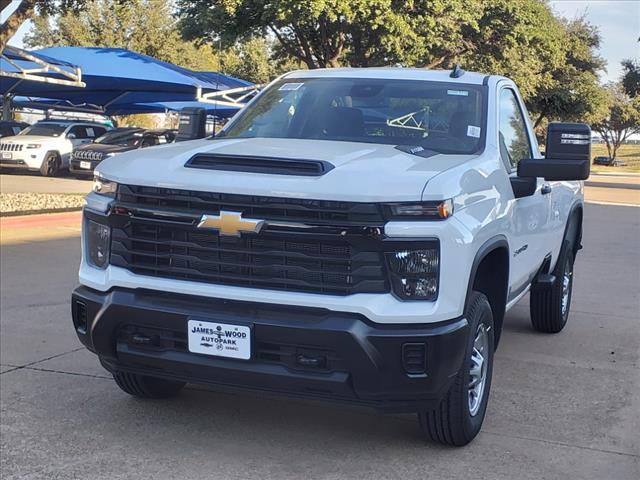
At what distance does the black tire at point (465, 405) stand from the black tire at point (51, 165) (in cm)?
2121

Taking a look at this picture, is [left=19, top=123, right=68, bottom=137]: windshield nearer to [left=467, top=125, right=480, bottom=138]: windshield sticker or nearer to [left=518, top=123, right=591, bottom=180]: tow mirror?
[left=467, top=125, right=480, bottom=138]: windshield sticker

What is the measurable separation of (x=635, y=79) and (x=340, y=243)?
132 feet

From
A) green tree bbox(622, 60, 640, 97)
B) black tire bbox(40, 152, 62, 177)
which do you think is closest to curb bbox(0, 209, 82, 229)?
black tire bbox(40, 152, 62, 177)

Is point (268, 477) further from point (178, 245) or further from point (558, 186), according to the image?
point (558, 186)

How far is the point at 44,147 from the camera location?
23359 millimetres

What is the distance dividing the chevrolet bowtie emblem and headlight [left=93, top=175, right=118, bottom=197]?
54 centimetres

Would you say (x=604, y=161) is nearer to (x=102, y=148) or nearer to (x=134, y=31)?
(x=134, y=31)

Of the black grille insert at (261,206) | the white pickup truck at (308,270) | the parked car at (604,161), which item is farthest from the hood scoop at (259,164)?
the parked car at (604,161)

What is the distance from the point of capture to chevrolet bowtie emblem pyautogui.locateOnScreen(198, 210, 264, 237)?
3561 millimetres

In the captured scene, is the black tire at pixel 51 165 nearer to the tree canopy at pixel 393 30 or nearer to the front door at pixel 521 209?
the tree canopy at pixel 393 30

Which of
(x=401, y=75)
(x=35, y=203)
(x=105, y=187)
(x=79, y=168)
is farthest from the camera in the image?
(x=79, y=168)

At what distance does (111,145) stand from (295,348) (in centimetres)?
2044

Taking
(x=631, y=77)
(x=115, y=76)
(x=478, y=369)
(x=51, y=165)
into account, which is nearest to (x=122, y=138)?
(x=115, y=76)

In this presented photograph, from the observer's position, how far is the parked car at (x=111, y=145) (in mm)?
22047
